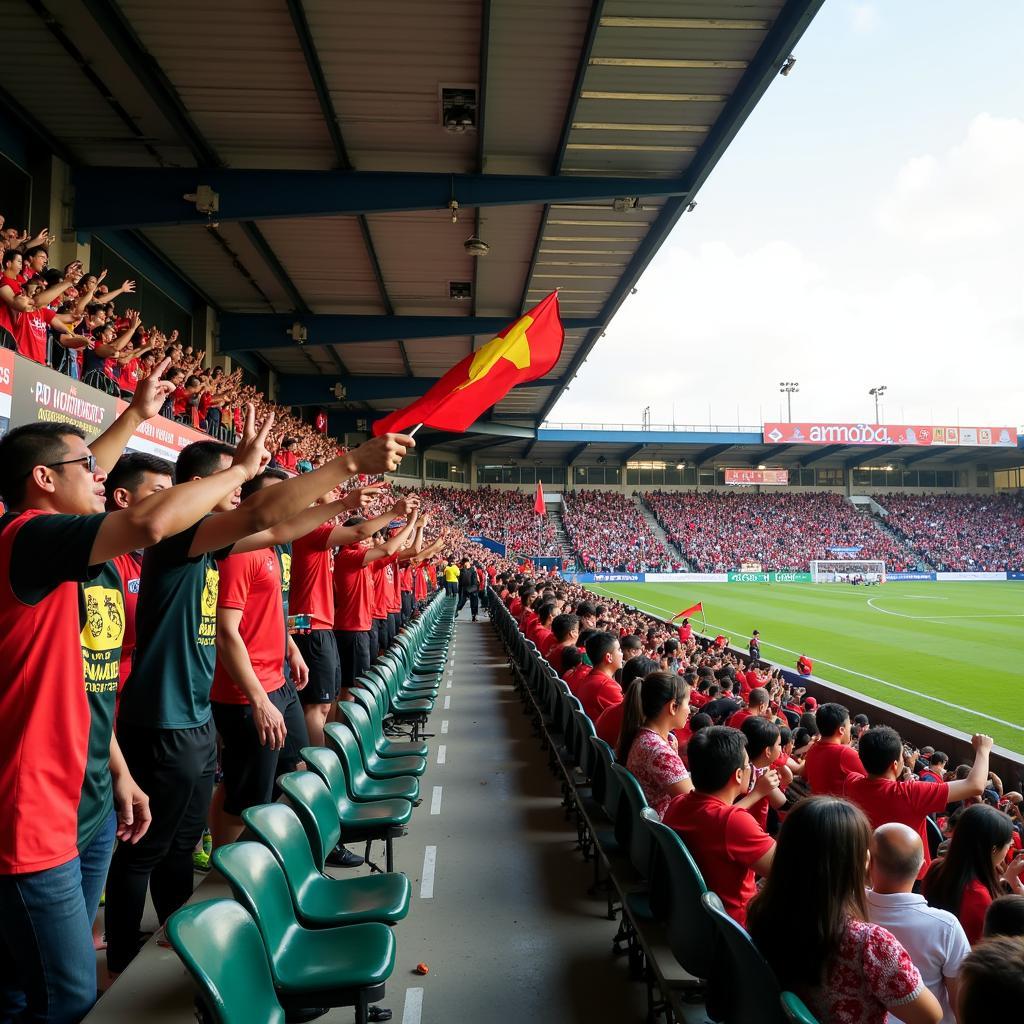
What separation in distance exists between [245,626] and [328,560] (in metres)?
1.75

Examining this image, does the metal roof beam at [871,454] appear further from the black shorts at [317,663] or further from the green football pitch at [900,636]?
the black shorts at [317,663]

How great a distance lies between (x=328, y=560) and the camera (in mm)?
5926

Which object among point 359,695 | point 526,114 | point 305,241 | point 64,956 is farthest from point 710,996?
point 305,241

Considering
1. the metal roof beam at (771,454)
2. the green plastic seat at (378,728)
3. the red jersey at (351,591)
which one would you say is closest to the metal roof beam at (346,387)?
the red jersey at (351,591)

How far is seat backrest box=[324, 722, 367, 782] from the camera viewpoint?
4.65 meters

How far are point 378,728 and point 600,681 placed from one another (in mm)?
1732

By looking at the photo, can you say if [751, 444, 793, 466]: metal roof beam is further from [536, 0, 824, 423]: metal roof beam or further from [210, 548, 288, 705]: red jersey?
[210, 548, 288, 705]: red jersey

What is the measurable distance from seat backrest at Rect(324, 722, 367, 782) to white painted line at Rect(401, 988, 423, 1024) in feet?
4.80

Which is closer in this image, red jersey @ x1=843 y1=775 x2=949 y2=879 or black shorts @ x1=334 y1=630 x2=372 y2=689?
red jersey @ x1=843 y1=775 x2=949 y2=879

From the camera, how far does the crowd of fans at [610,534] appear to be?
150 ft

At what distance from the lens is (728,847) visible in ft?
9.93

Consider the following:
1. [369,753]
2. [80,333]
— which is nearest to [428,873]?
[369,753]

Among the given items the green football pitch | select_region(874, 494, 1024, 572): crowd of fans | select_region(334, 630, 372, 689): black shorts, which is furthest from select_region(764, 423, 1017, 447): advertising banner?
select_region(334, 630, 372, 689): black shorts

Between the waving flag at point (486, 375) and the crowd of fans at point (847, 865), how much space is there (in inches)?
78.8
